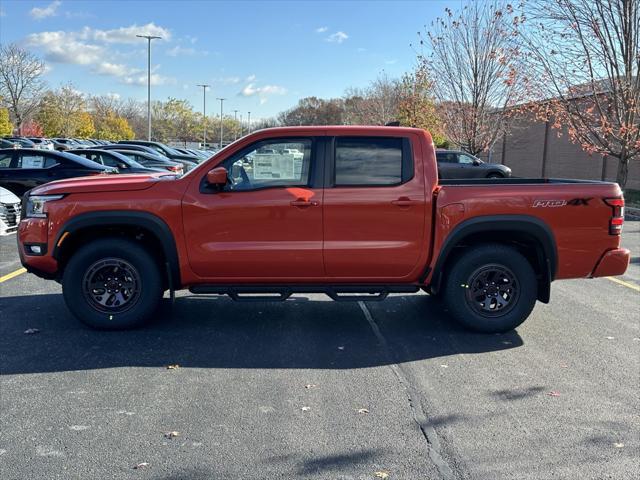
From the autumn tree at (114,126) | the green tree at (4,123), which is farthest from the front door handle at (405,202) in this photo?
the autumn tree at (114,126)

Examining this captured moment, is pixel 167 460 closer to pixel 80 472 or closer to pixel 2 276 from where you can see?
pixel 80 472

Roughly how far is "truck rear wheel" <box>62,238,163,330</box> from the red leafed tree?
54.0 meters

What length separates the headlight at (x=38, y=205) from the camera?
18.5ft

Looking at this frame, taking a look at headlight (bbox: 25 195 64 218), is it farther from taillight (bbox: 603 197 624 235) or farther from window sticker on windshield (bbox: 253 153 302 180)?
taillight (bbox: 603 197 624 235)

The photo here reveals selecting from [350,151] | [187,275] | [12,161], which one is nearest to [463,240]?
[350,151]

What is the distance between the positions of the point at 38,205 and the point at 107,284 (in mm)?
977

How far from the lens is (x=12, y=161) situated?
13828 millimetres

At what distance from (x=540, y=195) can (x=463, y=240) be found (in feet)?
2.73

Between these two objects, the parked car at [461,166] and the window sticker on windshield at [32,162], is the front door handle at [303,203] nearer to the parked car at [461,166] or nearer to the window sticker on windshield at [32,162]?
the window sticker on windshield at [32,162]

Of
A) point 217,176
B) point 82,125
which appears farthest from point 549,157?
point 82,125

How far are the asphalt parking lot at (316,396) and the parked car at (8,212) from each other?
4.42m

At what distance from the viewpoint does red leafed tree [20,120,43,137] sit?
178 feet

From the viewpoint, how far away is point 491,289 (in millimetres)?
5930

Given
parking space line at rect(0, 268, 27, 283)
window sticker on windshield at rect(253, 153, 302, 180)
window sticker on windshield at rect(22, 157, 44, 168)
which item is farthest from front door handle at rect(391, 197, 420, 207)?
window sticker on windshield at rect(22, 157, 44, 168)
